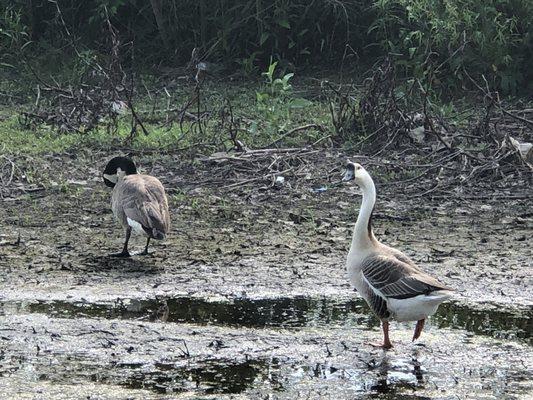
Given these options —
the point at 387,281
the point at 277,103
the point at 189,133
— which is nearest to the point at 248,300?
the point at 387,281

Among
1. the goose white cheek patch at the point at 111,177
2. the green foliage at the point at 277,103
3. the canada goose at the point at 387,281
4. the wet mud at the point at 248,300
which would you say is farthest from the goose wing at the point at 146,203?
the green foliage at the point at 277,103

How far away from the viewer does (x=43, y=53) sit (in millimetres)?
17047

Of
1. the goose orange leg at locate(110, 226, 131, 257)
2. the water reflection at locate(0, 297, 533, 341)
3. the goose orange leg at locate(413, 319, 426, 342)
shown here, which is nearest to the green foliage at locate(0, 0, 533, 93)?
the goose orange leg at locate(110, 226, 131, 257)

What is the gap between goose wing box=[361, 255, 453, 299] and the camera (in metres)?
7.19

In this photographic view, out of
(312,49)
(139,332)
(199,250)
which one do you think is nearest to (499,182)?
(199,250)

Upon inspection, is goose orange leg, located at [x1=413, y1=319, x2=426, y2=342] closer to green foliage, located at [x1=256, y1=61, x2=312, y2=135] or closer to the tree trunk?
green foliage, located at [x1=256, y1=61, x2=312, y2=135]

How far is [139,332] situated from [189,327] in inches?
14.7

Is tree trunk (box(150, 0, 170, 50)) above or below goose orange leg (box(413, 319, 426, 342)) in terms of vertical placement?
above

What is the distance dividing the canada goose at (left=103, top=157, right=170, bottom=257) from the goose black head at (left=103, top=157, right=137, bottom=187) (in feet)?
0.63

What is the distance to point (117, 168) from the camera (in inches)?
409

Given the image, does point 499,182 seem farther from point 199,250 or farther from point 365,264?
point 365,264

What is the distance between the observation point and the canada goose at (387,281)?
7.18m

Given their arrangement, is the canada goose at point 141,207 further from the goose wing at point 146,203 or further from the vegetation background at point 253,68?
the vegetation background at point 253,68

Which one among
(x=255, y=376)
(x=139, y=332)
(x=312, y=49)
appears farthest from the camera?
(x=312, y=49)
